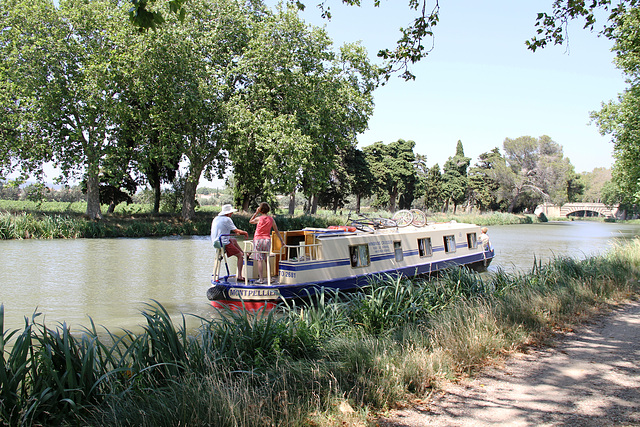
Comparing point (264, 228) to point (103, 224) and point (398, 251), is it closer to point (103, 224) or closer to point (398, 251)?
point (398, 251)

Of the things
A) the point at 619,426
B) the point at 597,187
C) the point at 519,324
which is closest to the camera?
the point at 619,426

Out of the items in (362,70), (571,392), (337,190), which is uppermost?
(362,70)

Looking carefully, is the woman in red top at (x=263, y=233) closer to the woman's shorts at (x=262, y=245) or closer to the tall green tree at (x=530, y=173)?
the woman's shorts at (x=262, y=245)

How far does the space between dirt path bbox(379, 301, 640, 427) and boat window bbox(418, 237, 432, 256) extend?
27.8 ft

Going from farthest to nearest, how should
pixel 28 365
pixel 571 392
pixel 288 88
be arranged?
pixel 288 88, pixel 571 392, pixel 28 365

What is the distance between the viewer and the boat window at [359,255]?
12.8m

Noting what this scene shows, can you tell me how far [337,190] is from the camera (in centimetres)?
5369

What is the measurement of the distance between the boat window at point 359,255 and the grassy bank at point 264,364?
4341 mm

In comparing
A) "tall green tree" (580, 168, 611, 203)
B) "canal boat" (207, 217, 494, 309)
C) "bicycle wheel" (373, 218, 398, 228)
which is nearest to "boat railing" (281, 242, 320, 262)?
"canal boat" (207, 217, 494, 309)

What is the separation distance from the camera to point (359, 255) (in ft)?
42.7

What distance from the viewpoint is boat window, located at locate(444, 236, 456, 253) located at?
17.2 meters

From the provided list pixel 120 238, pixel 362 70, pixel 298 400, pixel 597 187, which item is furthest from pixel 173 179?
pixel 597 187

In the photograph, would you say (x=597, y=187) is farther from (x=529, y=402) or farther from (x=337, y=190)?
(x=529, y=402)

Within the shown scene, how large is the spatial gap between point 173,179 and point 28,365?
3884 centimetres
